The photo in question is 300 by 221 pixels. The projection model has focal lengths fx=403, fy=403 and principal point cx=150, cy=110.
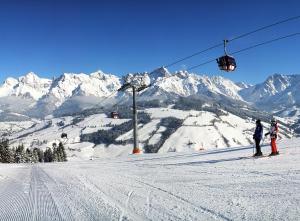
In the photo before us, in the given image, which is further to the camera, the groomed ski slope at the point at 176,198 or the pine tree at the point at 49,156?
the pine tree at the point at 49,156

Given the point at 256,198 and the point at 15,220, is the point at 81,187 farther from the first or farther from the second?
the point at 256,198

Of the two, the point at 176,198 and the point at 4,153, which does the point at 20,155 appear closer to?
the point at 4,153

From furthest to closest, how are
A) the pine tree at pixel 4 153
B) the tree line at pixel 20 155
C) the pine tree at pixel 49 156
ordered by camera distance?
the pine tree at pixel 49 156, the tree line at pixel 20 155, the pine tree at pixel 4 153

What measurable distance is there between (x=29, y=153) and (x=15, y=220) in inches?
4942

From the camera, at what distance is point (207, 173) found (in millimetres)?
16188

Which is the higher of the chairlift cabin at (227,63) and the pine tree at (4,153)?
the chairlift cabin at (227,63)

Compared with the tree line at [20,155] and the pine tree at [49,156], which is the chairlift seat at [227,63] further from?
the pine tree at [49,156]

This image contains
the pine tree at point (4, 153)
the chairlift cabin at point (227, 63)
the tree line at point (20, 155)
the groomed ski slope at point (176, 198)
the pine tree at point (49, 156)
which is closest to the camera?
the groomed ski slope at point (176, 198)

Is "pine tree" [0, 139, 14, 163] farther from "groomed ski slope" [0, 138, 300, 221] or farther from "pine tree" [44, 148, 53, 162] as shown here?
"groomed ski slope" [0, 138, 300, 221]

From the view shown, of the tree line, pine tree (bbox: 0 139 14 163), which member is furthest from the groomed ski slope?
the tree line

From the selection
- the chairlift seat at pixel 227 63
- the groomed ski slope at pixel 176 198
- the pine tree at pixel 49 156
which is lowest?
the groomed ski slope at pixel 176 198

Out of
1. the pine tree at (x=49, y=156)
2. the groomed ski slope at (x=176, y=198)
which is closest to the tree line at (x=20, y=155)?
the pine tree at (x=49, y=156)

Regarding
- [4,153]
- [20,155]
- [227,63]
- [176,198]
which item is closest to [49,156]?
[20,155]

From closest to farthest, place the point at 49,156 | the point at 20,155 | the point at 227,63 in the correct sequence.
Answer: the point at 227,63 → the point at 20,155 → the point at 49,156
